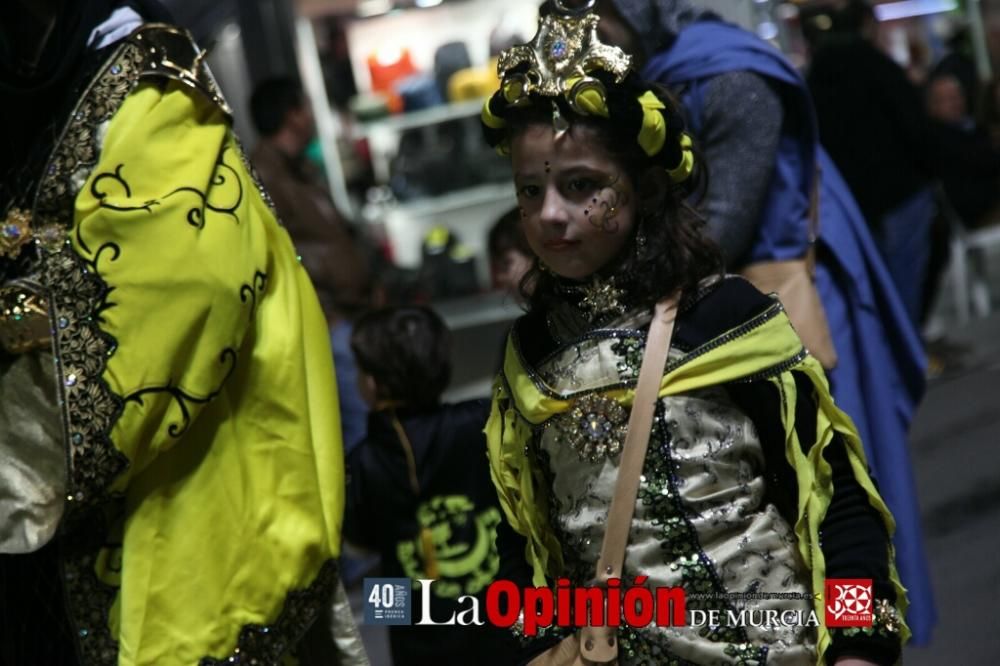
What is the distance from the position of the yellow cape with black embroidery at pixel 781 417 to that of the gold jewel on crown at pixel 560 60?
0.35 metres

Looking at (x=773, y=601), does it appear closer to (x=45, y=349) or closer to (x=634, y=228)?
(x=634, y=228)

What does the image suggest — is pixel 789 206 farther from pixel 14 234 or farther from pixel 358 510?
pixel 14 234

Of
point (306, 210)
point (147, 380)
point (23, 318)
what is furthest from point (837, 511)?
point (306, 210)

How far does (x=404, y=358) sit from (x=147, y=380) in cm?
98

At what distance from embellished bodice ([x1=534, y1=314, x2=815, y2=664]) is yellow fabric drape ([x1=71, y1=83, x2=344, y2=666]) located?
0.59 metres

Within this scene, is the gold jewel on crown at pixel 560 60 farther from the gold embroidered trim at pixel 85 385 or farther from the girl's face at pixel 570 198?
the gold embroidered trim at pixel 85 385

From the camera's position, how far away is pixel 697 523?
182 centimetres

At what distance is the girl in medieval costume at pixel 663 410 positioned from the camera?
182cm

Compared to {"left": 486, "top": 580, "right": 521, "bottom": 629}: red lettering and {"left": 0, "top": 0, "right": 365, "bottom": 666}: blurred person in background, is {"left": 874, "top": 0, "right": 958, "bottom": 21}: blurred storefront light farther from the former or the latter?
{"left": 486, "top": 580, "right": 521, "bottom": 629}: red lettering

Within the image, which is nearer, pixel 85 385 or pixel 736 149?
pixel 85 385

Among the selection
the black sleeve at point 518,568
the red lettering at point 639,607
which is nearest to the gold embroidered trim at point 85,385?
the black sleeve at point 518,568

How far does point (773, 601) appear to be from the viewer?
183 centimetres

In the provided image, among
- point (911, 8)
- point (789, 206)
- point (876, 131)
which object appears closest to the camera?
point (789, 206)

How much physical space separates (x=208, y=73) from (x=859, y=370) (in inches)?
53.5
